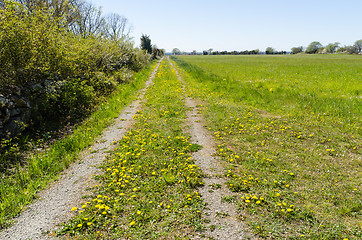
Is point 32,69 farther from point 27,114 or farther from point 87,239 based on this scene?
point 87,239

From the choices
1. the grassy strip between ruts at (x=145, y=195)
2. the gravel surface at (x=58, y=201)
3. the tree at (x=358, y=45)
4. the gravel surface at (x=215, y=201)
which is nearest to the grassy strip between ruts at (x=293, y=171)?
the gravel surface at (x=215, y=201)

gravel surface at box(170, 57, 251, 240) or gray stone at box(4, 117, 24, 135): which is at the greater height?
gray stone at box(4, 117, 24, 135)

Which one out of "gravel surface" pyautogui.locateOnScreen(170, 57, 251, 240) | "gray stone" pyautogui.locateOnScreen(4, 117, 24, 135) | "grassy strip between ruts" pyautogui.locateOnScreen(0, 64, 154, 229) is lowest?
"gravel surface" pyautogui.locateOnScreen(170, 57, 251, 240)

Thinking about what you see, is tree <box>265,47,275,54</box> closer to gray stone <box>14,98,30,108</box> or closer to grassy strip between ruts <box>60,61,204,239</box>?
grassy strip between ruts <box>60,61,204,239</box>

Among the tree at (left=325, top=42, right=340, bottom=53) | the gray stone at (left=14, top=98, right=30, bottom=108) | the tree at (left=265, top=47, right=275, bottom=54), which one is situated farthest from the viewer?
the tree at (left=265, top=47, right=275, bottom=54)

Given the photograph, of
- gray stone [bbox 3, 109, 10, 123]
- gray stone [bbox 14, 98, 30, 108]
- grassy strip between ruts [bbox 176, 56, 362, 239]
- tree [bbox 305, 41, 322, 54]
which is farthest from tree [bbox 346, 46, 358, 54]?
gray stone [bbox 3, 109, 10, 123]

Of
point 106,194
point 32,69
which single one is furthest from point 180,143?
point 32,69

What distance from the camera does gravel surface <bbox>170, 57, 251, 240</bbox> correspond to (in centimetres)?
396

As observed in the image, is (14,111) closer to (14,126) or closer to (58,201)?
(14,126)

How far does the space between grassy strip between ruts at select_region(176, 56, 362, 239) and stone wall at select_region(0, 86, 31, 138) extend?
790cm

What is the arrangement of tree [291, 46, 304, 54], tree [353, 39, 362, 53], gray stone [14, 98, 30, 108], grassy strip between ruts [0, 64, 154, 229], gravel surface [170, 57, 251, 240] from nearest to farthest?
gravel surface [170, 57, 251, 240]
grassy strip between ruts [0, 64, 154, 229]
gray stone [14, 98, 30, 108]
tree [353, 39, 362, 53]
tree [291, 46, 304, 54]

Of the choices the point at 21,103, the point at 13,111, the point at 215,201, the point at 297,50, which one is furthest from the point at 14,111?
the point at 297,50

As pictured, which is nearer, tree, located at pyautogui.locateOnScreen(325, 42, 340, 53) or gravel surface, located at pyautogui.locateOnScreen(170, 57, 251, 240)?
gravel surface, located at pyautogui.locateOnScreen(170, 57, 251, 240)

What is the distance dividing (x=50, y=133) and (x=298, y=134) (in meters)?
10.6
